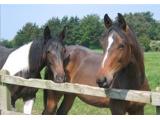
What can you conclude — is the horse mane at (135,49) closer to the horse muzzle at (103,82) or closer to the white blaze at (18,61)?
the horse muzzle at (103,82)

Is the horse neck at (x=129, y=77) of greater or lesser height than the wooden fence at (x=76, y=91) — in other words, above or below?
above

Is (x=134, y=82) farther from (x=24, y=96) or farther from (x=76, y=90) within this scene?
(x=24, y=96)

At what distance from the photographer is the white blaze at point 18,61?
20.4 ft

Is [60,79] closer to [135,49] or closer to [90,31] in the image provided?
[135,49]

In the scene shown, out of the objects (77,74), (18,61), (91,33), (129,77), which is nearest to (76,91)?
(129,77)

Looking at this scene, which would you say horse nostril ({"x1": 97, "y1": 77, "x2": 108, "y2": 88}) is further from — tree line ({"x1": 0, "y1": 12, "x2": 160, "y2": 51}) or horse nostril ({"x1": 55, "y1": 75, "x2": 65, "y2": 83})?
tree line ({"x1": 0, "y1": 12, "x2": 160, "y2": 51})

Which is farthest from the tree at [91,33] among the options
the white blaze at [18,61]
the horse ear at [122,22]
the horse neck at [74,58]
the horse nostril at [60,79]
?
the horse ear at [122,22]

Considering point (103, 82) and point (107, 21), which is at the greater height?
point (107, 21)

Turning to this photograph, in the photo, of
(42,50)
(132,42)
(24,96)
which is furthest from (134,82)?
(24,96)

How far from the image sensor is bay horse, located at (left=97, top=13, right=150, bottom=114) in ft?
12.8

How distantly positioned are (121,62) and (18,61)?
2.71 m

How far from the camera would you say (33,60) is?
6.15 meters

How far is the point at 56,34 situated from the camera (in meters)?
6.25

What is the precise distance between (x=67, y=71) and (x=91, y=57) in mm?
530
